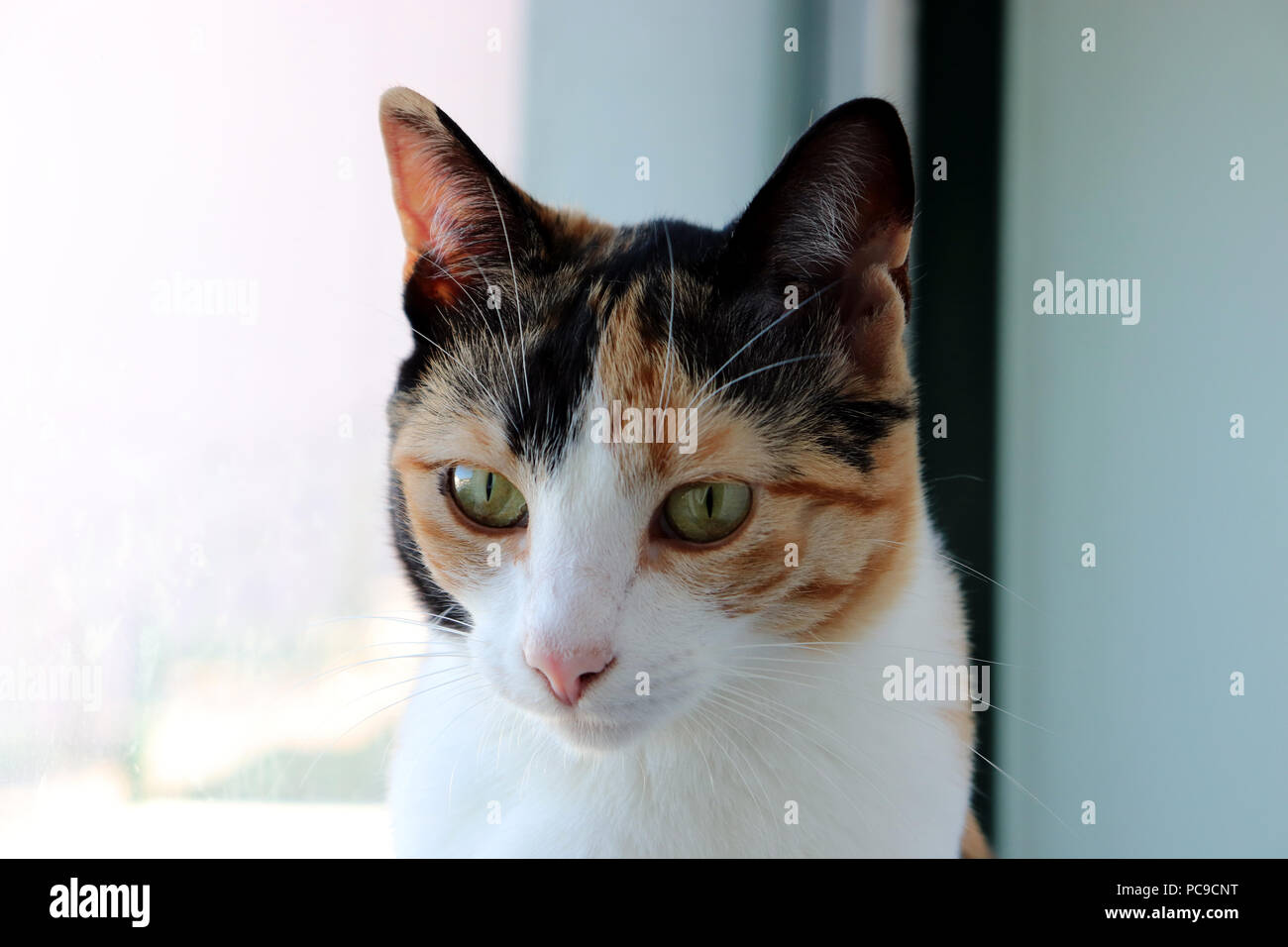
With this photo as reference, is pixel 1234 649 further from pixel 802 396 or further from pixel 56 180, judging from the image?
pixel 56 180

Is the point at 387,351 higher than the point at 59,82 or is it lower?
lower

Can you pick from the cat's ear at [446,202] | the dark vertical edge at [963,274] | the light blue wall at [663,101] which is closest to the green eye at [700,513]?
the cat's ear at [446,202]

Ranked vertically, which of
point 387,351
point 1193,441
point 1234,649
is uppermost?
point 387,351

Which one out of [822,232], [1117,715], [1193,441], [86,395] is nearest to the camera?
[822,232]

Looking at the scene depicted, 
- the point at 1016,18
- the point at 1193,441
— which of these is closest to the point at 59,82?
the point at 1016,18

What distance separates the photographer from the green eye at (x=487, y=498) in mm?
878

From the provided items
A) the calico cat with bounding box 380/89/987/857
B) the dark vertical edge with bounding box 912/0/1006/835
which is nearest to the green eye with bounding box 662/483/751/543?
the calico cat with bounding box 380/89/987/857

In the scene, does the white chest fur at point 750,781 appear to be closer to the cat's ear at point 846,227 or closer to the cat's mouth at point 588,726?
the cat's mouth at point 588,726

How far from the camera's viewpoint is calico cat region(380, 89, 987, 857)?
81 cm

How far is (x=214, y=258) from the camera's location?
111cm

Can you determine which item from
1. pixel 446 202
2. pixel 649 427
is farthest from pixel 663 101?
pixel 649 427

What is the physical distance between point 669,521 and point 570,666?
0.16 meters

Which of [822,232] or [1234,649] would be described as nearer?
[822,232]

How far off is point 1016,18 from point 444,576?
43.3 inches
